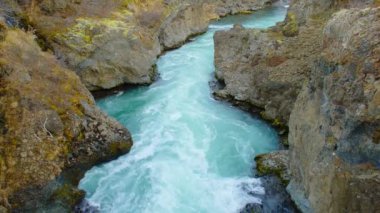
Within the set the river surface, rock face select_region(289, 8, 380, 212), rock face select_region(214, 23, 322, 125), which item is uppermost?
rock face select_region(289, 8, 380, 212)

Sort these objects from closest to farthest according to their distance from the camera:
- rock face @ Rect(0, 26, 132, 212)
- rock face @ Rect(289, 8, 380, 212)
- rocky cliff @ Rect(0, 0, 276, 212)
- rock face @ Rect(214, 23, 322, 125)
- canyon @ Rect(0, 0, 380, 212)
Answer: rock face @ Rect(289, 8, 380, 212), canyon @ Rect(0, 0, 380, 212), rock face @ Rect(0, 26, 132, 212), rocky cliff @ Rect(0, 0, 276, 212), rock face @ Rect(214, 23, 322, 125)

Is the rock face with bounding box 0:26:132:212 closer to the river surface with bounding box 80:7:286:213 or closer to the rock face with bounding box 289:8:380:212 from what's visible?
the river surface with bounding box 80:7:286:213

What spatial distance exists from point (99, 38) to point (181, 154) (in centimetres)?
951

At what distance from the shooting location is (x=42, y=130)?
42.9 feet

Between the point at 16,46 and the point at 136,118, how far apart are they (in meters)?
6.07

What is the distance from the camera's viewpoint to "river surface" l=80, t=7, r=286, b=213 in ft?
42.0

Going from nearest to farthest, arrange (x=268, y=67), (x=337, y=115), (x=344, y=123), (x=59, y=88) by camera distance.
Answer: (x=344, y=123)
(x=337, y=115)
(x=59, y=88)
(x=268, y=67)

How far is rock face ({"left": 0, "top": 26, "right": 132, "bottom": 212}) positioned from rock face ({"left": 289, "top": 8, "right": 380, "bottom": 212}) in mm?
7212

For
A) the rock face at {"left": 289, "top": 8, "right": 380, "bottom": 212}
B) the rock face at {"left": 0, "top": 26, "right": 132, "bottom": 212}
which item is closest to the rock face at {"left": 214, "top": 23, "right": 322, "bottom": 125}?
the rock face at {"left": 289, "top": 8, "right": 380, "bottom": 212}

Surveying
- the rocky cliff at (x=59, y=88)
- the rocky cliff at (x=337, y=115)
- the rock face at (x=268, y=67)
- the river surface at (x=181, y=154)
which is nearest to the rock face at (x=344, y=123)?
the rocky cliff at (x=337, y=115)

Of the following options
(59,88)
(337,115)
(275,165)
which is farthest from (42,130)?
(337,115)

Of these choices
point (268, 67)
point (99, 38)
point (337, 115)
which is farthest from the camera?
point (99, 38)

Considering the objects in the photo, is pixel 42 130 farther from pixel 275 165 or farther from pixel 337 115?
pixel 337 115

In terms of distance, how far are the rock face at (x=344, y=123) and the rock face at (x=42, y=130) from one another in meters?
7.21
